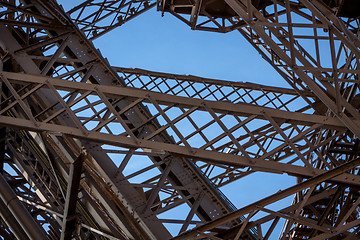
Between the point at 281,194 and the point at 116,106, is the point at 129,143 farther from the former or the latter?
the point at 116,106

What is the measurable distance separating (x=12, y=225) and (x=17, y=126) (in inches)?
141

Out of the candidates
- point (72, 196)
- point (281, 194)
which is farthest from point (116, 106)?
point (281, 194)

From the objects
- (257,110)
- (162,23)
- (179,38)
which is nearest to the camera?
(257,110)

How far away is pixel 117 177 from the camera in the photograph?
1389cm

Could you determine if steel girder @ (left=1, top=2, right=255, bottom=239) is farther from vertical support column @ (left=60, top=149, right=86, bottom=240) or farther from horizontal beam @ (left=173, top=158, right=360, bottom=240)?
horizontal beam @ (left=173, top=158, right=360, bottom=240)

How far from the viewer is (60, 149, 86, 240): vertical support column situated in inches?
466

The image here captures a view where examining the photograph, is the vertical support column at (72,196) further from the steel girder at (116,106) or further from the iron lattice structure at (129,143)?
the steel girder at (116,106)

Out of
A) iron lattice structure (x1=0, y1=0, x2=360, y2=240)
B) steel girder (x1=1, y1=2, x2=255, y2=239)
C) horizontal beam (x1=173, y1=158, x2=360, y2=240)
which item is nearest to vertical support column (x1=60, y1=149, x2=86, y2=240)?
iron lattice structure (x1=0, y1=0, x2=360, y2=240)

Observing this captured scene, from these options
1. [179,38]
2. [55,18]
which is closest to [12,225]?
[55,18]

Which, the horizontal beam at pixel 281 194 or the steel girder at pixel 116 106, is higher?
the steel girder at pixel 116 106

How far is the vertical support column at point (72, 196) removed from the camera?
11828 mm

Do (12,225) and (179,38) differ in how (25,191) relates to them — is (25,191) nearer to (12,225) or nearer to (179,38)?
(12,225)

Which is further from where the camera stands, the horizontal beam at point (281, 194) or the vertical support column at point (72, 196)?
the vertical support column at point (72, 196)

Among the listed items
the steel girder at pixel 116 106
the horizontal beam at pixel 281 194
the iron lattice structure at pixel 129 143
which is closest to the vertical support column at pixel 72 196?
the iron lattice structure at pixel 129 143
